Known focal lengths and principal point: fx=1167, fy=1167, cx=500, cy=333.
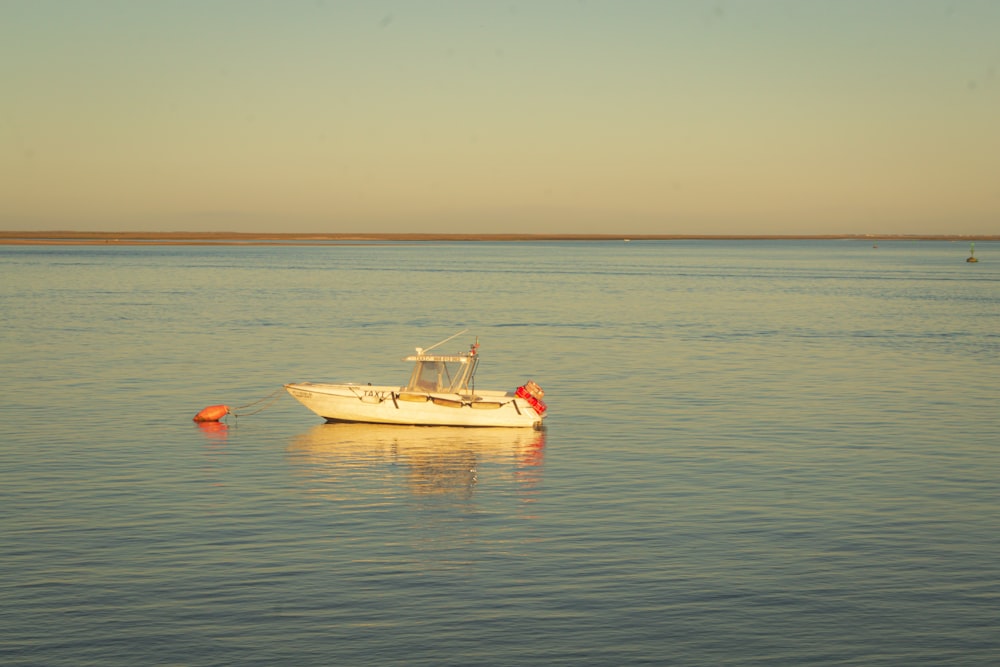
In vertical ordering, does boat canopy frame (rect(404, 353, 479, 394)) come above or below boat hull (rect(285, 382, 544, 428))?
above

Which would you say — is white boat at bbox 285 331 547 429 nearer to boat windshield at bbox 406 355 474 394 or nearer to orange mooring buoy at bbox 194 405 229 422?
boat windshield at bbox 406 355 474 394

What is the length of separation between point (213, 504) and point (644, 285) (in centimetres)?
13889

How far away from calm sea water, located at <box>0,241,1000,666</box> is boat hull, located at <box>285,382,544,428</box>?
2.44 ft

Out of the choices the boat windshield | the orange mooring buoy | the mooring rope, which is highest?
the boat windshield

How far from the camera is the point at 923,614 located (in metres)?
23.6

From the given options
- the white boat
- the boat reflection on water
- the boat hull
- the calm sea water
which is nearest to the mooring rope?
the calm sea water

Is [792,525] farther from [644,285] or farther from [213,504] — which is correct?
[644,285]

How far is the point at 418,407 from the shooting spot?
4688 cm

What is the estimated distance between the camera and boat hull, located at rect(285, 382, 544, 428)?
1821 inches

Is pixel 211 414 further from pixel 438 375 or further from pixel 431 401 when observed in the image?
pixel 438 375

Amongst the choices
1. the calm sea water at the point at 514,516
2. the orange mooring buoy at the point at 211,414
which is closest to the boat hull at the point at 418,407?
the calm sea water at the point at 514,516

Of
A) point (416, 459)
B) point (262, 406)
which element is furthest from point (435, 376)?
point (262, 406)

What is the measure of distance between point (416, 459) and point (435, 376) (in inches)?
319

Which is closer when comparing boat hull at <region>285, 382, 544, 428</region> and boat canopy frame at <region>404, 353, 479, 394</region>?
boat hull at <region>285, 382, 544, 428</region>
